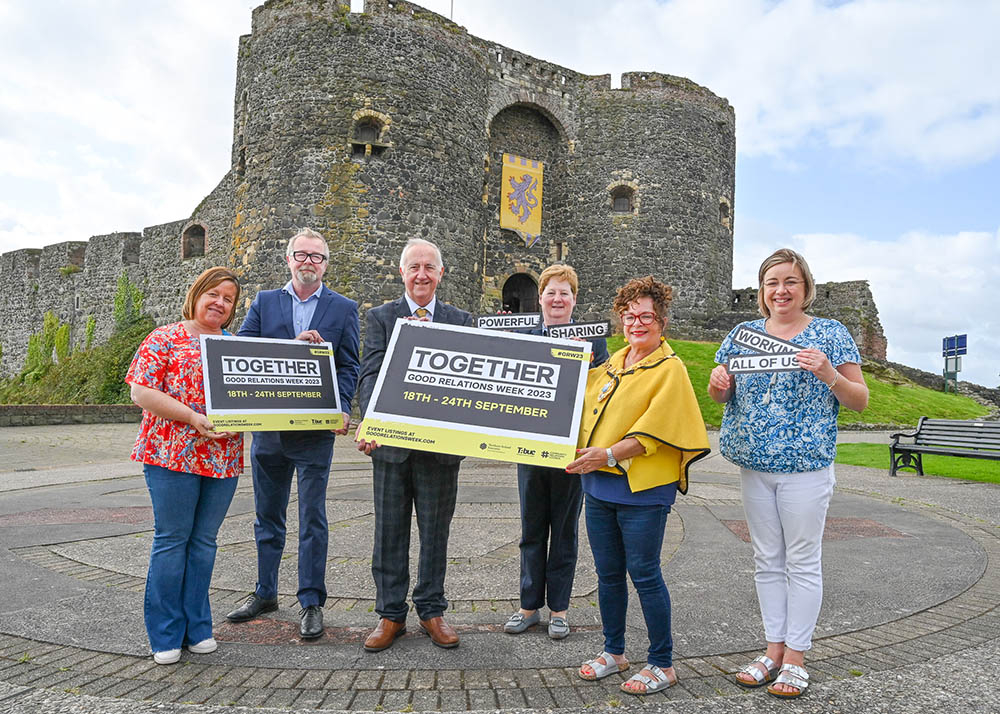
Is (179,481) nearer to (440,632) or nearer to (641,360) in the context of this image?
(440,632)

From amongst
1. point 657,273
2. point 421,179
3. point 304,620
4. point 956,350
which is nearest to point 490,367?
point 304,620

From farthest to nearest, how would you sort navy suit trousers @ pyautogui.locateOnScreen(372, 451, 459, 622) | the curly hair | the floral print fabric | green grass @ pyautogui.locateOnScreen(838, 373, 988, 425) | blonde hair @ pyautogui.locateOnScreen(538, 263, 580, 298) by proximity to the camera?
green grass @ pyautogui.locateOnScreen(838, 373, 988, 425), blonde hair @ pyautogui.locateOnScreen(538, 263, 580, 298), navy suit trousers @ pyautogui.locateOnScreen(372, 451, 459, 622), the floral print fabric, the curly hair

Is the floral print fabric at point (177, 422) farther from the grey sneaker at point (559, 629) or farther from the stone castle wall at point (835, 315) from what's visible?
the stone castle wall at point (835, 315)

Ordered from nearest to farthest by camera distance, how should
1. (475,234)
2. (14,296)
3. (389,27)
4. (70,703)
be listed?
(70,703) → (389,27) → (475,234) → (14,296)

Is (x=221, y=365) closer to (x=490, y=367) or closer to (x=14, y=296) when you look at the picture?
(x=490, y=367)

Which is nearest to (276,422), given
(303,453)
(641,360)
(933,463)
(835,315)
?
(303,453)

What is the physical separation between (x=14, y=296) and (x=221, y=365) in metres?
40.8

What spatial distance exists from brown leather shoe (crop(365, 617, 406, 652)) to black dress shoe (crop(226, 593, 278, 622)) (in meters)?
0.80

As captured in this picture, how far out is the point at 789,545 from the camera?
338cm

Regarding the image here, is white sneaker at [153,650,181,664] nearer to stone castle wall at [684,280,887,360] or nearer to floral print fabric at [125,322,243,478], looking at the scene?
floral print fabric at [125,322,243,478]

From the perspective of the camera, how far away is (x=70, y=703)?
3004mm

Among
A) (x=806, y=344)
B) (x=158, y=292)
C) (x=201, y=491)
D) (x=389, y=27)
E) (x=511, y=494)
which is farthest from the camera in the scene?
(x=158, y=292)

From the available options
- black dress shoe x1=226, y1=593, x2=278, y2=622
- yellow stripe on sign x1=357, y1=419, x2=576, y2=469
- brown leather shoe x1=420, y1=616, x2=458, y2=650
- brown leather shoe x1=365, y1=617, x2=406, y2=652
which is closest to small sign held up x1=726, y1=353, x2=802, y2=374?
yellow stripe on sign x1=357, y1=419, x2=576, y2=469

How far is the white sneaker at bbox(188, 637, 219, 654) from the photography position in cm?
356
